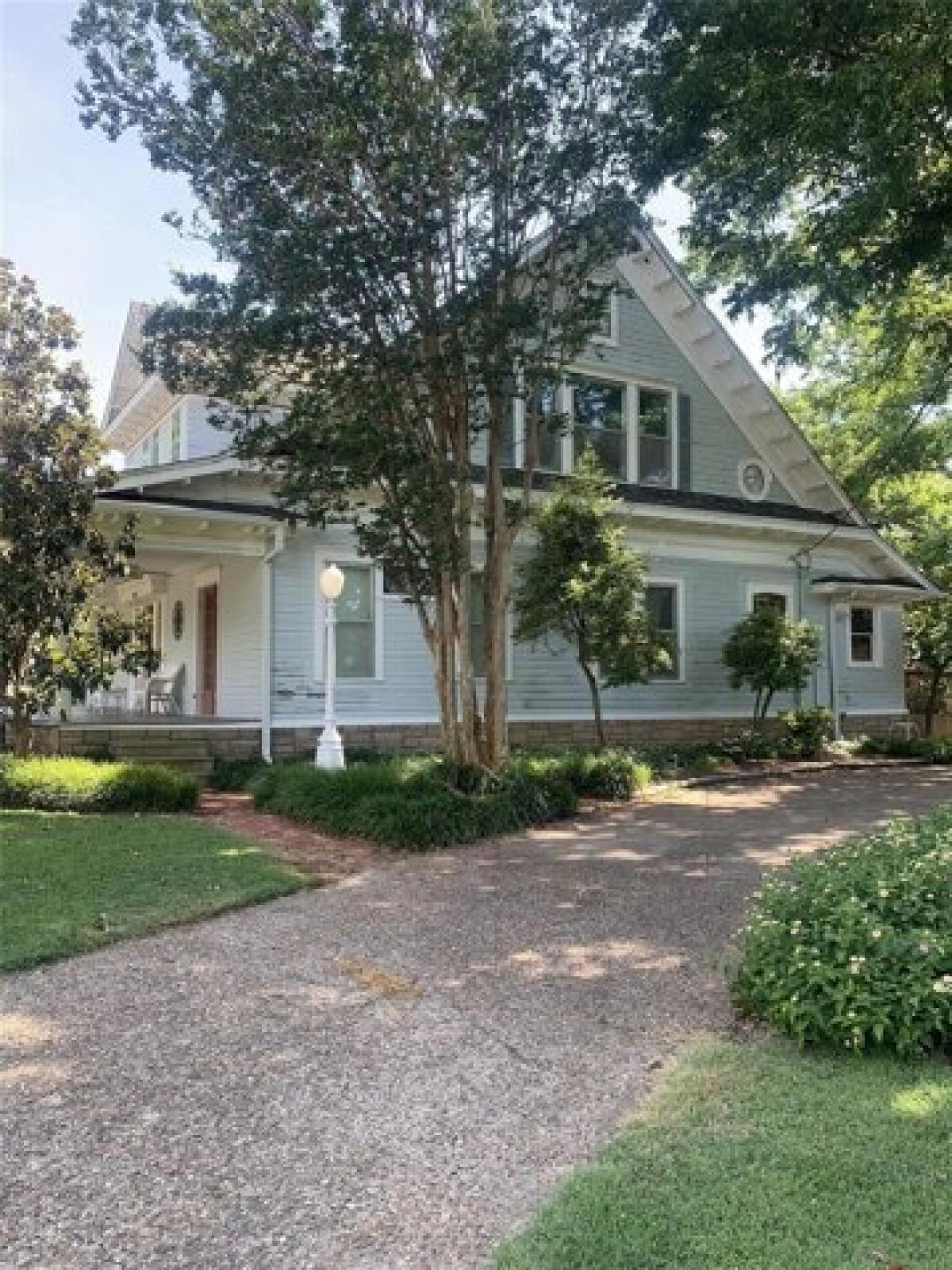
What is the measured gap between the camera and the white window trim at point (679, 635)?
55.4 ft

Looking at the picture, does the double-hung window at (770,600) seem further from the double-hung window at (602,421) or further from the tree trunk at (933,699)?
the tree trunk at (933,699)

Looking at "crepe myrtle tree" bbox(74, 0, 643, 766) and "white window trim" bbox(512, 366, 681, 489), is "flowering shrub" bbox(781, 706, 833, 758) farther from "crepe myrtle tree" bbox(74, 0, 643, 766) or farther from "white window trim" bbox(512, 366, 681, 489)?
"crepe myrtle tree" bbox(74, 0, 643, 766)

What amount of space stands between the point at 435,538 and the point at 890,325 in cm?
912

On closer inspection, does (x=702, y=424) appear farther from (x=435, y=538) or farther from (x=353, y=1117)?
(x=353, y=1117)

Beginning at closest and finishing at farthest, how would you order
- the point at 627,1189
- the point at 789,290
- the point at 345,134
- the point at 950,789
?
the point at 627,1189
the point at 345,134
the point at 789,290
the point at 950,789

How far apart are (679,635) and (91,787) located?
9927 mm

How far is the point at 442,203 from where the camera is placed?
9.43m

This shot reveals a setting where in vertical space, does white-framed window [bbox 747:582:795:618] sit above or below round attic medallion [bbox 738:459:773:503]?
below

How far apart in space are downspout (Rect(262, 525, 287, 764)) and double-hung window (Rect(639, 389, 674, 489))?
655 cm

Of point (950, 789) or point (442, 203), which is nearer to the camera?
point (442, 203)

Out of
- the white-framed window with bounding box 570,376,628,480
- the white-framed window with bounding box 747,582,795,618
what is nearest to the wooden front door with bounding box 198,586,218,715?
the white-framed window with bounding box 570,376,628,480

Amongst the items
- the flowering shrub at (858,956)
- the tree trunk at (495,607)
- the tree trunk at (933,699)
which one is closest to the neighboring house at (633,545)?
the tree trunk at (933,699)

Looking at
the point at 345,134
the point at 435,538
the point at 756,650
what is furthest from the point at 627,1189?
the point at 756,650

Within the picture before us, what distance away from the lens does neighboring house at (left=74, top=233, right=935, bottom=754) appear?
1370 centimetres
